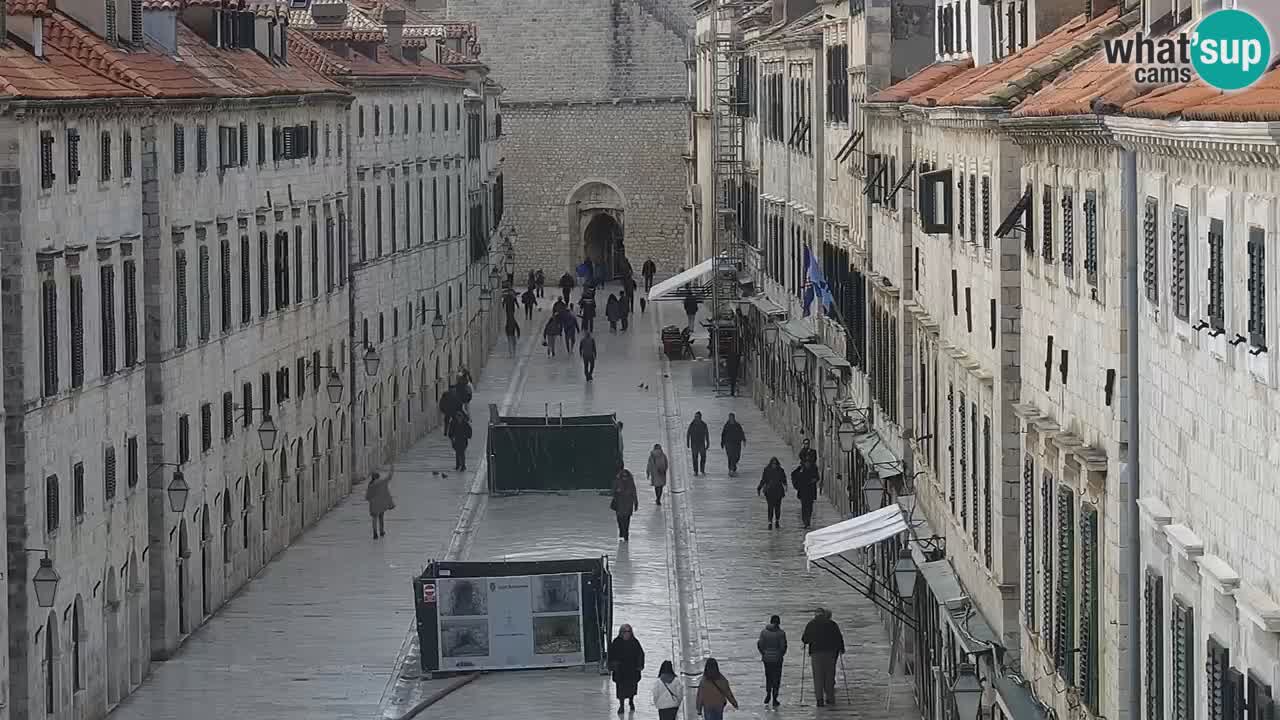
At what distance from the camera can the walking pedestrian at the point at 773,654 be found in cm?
3275

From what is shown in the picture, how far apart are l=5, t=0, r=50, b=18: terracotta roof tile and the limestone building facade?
67.8 metres

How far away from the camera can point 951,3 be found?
35.4 metres

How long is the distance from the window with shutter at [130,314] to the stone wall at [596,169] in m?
66.0

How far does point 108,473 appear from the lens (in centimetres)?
3412

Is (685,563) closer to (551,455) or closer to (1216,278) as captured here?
(551,455)

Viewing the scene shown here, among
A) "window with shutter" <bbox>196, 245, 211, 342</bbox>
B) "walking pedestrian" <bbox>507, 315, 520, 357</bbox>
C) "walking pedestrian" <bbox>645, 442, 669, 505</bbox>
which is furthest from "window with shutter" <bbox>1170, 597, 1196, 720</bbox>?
"walking pedestrian" <bbox>507, 315, 520, 357</bbox>

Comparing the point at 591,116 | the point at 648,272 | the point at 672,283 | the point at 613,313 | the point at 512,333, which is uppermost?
the point at 591,116

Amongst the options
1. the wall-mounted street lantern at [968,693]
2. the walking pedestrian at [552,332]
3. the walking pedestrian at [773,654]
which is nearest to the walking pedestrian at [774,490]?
the walking pedestrian at [773,654]

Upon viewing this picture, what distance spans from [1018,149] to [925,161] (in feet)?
25.5

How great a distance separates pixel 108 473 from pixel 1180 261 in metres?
19.0

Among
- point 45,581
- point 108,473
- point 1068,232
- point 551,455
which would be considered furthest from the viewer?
point 551,455

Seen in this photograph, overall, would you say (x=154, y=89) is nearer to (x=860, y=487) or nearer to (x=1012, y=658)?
(x=860, y=487)

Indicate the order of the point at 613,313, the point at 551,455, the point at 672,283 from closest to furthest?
1. the point at 551,455
2. the point at 672,283
3. the point at 613,313

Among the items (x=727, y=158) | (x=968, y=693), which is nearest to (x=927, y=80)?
(x=968, y=693)
